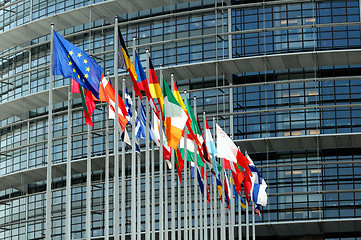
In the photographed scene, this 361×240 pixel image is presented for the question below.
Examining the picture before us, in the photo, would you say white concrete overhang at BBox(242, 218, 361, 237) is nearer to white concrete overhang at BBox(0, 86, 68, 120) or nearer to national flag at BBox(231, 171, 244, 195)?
national flag at BBox(231, 171, 244, 195)

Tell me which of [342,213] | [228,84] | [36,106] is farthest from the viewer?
[36,106]

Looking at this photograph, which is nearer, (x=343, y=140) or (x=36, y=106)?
(x=343, y=140)

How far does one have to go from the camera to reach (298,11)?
5059 centimetres

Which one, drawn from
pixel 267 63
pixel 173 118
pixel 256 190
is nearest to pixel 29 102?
pixel 267 63

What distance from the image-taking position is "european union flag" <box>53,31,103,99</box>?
2166 centimetres

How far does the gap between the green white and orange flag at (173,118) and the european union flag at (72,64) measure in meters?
4.25

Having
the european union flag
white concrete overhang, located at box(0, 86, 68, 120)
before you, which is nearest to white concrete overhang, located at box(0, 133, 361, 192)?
white concrete overhang, located at box(0, 86, 68, 120)

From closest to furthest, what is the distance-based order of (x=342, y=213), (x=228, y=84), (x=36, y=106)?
(x=342, y=213) < (x=228, y=84) < (x=36, y=106)

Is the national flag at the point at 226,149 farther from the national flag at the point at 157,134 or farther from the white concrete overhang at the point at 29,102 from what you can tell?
the white concrete overhang at the point at 29,102

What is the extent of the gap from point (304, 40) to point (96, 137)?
16481 millimetres

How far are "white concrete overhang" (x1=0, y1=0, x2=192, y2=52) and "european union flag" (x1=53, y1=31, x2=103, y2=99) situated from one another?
103 ft

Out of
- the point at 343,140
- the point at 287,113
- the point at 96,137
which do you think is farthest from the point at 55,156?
the point at 343,140

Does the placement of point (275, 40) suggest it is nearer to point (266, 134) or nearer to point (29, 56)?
point (266, 134)

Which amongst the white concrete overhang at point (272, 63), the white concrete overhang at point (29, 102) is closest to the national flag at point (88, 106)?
the white concrete overhang at point (272, 63)
